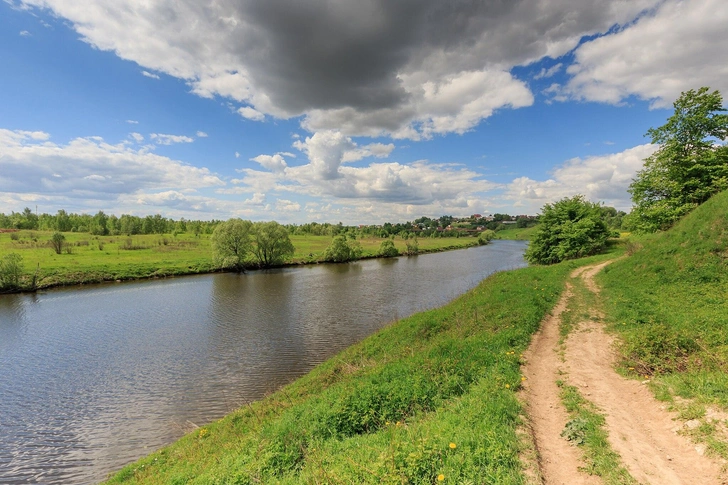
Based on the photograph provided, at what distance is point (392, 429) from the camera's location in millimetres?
6562

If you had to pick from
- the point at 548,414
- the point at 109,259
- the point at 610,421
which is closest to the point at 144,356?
the point at 548,414

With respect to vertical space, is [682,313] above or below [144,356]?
above

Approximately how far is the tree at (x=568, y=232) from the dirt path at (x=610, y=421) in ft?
89.7

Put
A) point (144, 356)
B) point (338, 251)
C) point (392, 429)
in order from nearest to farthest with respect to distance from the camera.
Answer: point (392, 429), point (144, 356), point (338, 251)

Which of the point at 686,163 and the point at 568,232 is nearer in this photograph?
the point at 686,163

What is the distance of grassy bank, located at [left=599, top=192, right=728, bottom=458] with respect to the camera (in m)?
6.28

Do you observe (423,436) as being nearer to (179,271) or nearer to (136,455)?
(136,455)

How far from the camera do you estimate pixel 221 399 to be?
51.6ft

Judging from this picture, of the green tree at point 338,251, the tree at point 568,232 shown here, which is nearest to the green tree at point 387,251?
the green tree at point 338,251

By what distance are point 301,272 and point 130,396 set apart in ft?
144

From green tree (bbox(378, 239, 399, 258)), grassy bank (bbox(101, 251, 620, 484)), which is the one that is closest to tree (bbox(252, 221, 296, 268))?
green tree (bbox(378, 239, 399, 258))

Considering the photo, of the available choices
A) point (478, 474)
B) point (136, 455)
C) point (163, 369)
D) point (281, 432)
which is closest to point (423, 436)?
point (478, 474)

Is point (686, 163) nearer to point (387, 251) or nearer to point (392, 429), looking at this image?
point (392, 429)

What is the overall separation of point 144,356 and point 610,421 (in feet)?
86.5
